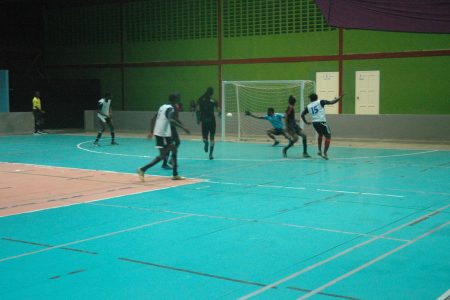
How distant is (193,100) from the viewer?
1261 inches

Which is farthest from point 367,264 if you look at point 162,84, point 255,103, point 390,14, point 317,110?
point 162,84

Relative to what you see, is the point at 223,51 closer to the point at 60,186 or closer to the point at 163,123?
the point at 163,123

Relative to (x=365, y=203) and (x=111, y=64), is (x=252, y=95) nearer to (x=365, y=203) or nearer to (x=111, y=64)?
(x=111, y=64)

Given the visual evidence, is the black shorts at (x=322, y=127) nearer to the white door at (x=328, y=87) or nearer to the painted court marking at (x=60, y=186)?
the painted court marking at (x=60, y=186)

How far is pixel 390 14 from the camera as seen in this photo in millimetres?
2008

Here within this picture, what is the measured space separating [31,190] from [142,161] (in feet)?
18.9

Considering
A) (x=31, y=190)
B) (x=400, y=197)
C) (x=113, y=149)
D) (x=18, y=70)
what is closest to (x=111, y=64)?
(x=18, y=70)

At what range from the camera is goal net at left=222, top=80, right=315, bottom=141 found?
2862 cm

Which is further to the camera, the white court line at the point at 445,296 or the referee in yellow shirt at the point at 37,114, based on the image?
the referee in yellow shirt at the point at 37,114

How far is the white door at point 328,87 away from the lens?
2789cm

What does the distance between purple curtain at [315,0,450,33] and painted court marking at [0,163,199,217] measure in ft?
28.3

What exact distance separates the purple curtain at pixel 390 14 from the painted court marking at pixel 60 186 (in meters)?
8.64

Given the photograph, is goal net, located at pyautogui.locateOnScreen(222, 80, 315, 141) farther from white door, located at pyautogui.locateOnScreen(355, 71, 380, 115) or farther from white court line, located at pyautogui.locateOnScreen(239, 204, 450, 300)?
white court line, located at pyautogui.locateOnScreen(239, 204, 450, 300)

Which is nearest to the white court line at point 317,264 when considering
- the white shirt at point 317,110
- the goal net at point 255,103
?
the white shirt at point 317,110
